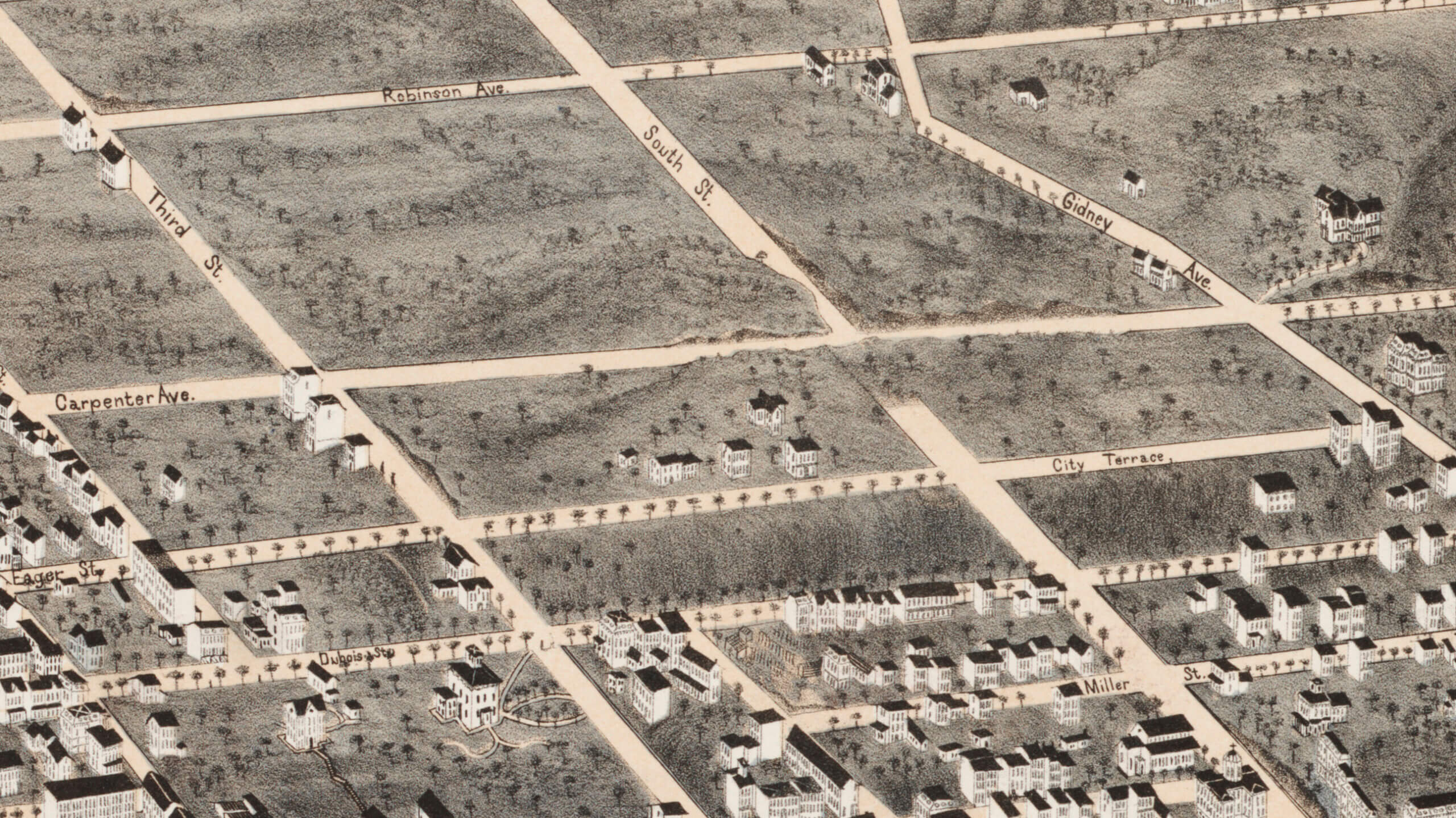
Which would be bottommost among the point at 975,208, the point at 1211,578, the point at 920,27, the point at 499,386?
A: the point at 1211,578

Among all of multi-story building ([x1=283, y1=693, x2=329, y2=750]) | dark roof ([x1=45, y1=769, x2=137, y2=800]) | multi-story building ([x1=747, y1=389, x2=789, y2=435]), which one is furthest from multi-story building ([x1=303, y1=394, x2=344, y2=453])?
multi-story building ([x1=747, y1=389, x2=789, y2=435])

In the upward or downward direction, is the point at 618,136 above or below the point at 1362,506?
above

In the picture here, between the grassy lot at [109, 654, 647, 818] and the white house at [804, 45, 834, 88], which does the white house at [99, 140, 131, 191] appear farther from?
the white house at [804, 45, 834, 88]

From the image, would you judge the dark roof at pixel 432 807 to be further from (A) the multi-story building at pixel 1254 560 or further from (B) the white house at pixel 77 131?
(A) the multi-story building at pixel 1254 560

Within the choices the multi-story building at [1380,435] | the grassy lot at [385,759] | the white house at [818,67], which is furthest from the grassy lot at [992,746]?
the white house at [818,67]

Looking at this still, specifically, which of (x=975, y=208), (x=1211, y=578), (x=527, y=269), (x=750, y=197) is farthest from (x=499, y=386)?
(x=1211, y=578)

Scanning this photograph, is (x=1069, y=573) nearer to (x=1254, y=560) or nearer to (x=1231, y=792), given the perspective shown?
(x=1254, y=560)

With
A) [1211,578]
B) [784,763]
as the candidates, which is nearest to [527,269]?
[784,763]

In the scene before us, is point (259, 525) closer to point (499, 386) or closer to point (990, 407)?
point (499, 386)

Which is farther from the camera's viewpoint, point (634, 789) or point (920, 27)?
point (920, 27)
